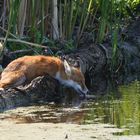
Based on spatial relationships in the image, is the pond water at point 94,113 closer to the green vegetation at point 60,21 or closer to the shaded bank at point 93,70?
the shaded bank at point 93,70

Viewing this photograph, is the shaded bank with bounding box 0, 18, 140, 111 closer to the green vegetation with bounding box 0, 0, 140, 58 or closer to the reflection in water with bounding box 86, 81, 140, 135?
the green vegetation with bounding box 0, 0, 140, 58

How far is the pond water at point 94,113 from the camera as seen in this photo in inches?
279

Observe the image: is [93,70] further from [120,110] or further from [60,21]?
[120,110]

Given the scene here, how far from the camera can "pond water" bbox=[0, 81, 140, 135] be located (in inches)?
279

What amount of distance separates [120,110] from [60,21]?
3.58 meters

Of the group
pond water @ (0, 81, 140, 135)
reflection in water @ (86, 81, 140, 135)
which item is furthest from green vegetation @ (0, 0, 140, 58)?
pond water @ (0, 81, 140, 135)

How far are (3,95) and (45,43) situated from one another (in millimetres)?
2788

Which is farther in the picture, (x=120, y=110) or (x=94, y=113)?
(x=120, y=110)

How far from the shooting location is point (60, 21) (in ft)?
36.3

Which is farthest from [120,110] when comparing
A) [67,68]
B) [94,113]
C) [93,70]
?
[93,70]

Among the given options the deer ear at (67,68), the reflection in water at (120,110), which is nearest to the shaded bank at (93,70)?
the deer ear at (67,68)

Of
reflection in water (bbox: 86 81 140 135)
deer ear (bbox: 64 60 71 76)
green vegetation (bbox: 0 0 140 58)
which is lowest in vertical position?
reflection in water (bbox: 86 81 140 135)

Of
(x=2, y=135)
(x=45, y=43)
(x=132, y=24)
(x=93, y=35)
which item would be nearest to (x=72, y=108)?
(x=2, y=135)

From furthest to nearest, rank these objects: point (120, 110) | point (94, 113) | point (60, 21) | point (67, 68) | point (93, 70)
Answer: point (93, 70) < point (60, 21) < point (67, 68) < point (120, 110) < point (94, 113)
